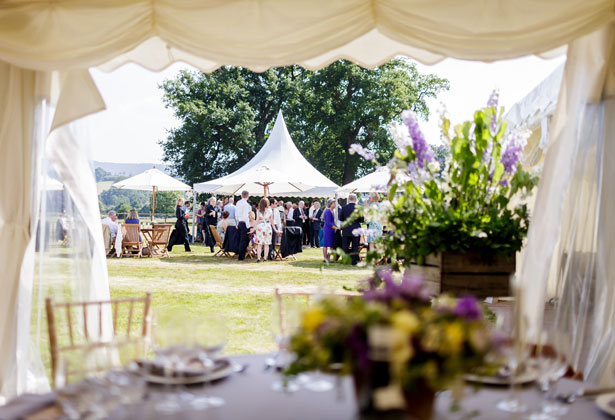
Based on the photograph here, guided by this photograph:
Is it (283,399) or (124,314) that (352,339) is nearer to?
(283,399)

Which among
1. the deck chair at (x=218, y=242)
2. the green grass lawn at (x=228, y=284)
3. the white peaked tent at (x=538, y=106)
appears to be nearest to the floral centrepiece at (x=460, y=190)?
the green grass lawn at (x=228, y=284)

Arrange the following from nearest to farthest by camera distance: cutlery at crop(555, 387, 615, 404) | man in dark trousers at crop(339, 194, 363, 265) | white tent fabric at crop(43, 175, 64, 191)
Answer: cutlery at crop(555, 387, 615, 404)
white tent fabric at crop(43, 175, 64, 191)
man in dark trousers at crop(339, 194, 363, 265)

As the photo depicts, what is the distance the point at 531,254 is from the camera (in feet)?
10.3

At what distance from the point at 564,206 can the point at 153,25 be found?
7.98ft

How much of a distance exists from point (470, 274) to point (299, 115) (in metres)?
28.2

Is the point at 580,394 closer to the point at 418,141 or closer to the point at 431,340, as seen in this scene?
the point at 431,340

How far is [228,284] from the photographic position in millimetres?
9336

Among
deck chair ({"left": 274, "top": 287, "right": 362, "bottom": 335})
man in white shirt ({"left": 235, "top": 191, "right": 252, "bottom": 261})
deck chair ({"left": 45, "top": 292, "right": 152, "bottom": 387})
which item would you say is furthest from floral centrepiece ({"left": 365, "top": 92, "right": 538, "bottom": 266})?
man in white shirt ({"left": 235, "top": 191, "right": 252, "bottom": 261})

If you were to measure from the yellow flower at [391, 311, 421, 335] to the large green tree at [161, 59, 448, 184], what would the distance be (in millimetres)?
27839

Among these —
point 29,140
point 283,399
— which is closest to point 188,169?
point 29,140

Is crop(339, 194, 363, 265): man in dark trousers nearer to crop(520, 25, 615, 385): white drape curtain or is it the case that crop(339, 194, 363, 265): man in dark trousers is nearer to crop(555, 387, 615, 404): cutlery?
crop(520, 25, 615, 385): white drape curtain

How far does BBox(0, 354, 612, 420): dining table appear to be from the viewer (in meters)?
1.68

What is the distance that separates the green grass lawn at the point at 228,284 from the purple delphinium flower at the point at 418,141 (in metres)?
2.21

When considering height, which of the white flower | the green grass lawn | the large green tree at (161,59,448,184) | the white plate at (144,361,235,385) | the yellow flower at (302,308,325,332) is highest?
the large green tree at (161,59,448,184)
